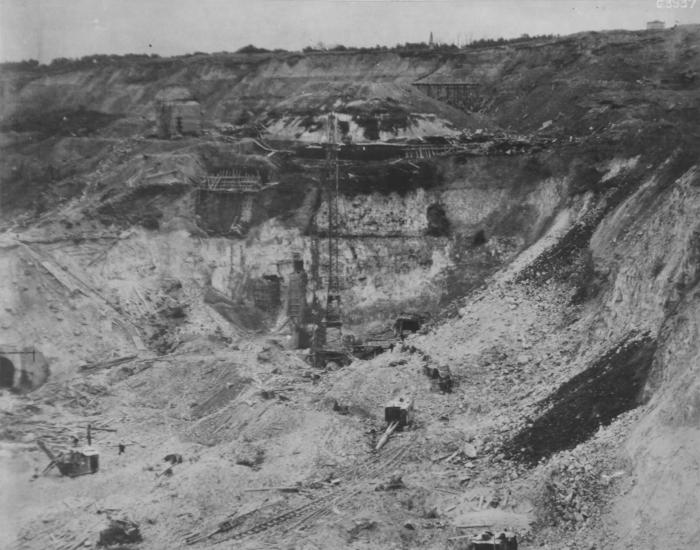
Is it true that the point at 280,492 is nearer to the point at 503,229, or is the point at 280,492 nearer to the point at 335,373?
the point at 335,373

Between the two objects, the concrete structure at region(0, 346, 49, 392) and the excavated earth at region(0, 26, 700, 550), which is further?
the concrete structure at region(0, 346, 49, 392)

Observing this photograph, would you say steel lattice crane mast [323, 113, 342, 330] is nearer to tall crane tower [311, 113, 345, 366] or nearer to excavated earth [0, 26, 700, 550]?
tall crane tower [311, 113, 345, 366]

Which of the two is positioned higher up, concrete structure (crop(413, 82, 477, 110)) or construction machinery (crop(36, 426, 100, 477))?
concrete structure (crop(413, 82, 477, 110))

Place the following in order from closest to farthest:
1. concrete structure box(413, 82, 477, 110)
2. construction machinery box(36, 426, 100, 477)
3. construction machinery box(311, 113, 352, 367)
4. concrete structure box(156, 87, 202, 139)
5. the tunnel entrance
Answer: construction machinery box(36, 426, 100, 477) → the tunnel entrance → construction machinery box(311, 113, 352, 367) → concrete structure box(156, 87, 202, 139) → concrete structure box(413, 82, 477, 110)

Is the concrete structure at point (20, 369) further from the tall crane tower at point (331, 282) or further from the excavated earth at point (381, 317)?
the tall crane tower at point (331, 282)

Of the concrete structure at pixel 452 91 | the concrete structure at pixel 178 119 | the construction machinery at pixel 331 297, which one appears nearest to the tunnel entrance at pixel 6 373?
the construction machinery at pixel 331 297

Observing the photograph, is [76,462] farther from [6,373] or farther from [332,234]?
[332,234]

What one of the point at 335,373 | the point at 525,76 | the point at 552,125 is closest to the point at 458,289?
the point at 335,373

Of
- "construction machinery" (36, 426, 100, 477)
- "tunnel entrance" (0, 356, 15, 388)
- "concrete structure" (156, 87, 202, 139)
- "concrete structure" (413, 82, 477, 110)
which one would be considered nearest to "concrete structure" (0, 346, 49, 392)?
"tunnel entrance" (0, 356, 15, 388)
